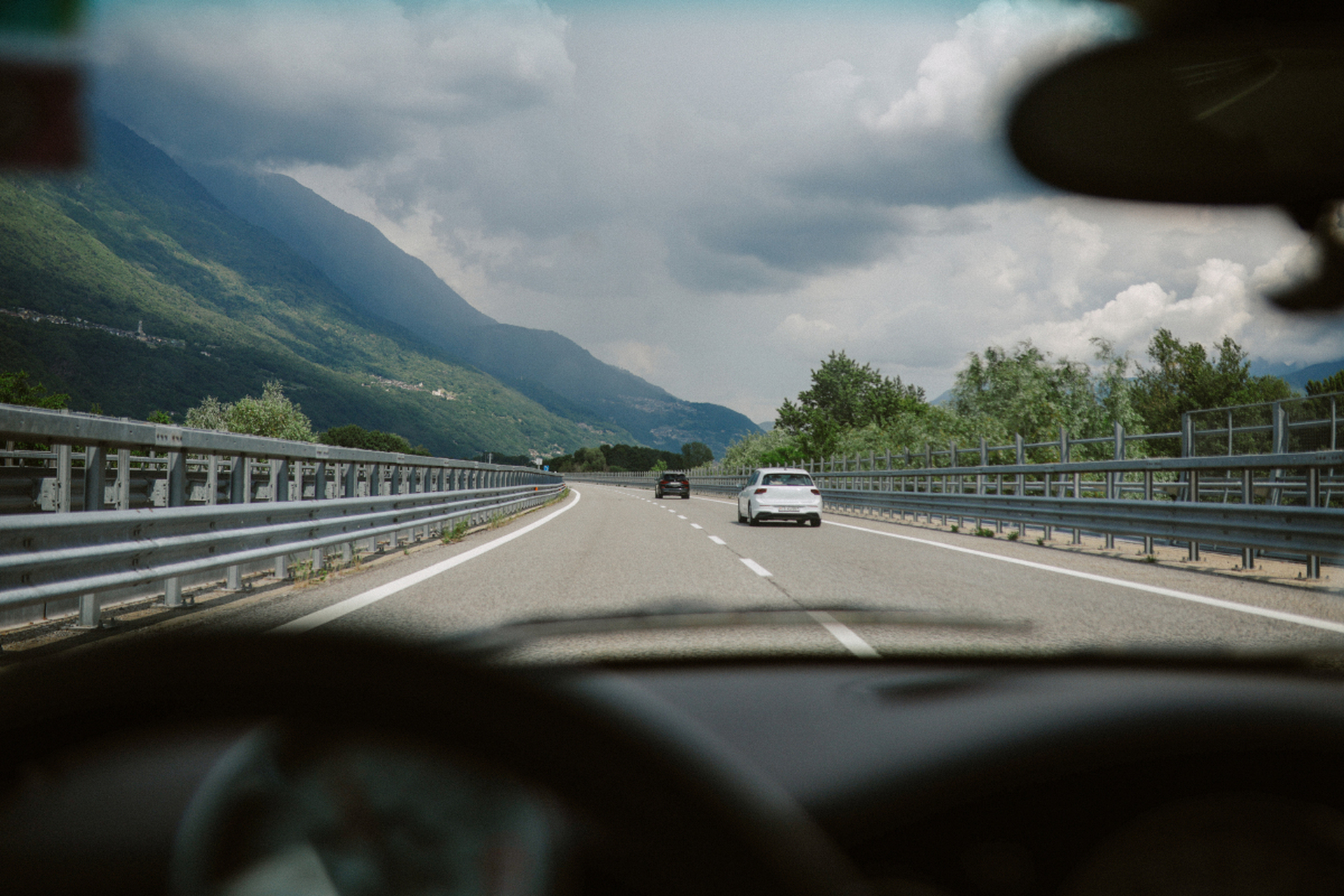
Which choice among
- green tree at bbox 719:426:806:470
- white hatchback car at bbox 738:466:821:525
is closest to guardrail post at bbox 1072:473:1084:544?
white hatchback car at bbox 738:466:821:525

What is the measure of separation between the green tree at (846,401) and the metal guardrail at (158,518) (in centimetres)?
9661

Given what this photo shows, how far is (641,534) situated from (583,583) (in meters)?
7.38

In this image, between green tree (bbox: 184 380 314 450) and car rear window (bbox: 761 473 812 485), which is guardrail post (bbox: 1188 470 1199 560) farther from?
green tree (bbox: 184 380 314 450)

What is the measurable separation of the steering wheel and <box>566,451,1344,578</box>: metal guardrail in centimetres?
1001

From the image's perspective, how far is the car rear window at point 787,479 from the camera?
21391mm

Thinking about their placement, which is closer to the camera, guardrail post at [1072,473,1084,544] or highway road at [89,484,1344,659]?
highway road at [89,484,1344,659]

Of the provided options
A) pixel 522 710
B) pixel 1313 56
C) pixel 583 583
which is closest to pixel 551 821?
pixel 522 710

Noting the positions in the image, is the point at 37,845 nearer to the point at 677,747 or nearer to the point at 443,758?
the point at 443,758

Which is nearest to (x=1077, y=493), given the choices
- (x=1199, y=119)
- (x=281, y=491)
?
(x=1199, y=119)

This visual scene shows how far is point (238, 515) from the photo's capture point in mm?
7145

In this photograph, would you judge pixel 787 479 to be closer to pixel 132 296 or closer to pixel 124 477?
pixel 124 477

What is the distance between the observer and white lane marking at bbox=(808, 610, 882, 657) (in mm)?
3367

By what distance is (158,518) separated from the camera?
230 inches

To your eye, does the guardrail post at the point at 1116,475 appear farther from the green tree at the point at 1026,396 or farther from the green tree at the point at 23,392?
the green tree at the point at 23,392
